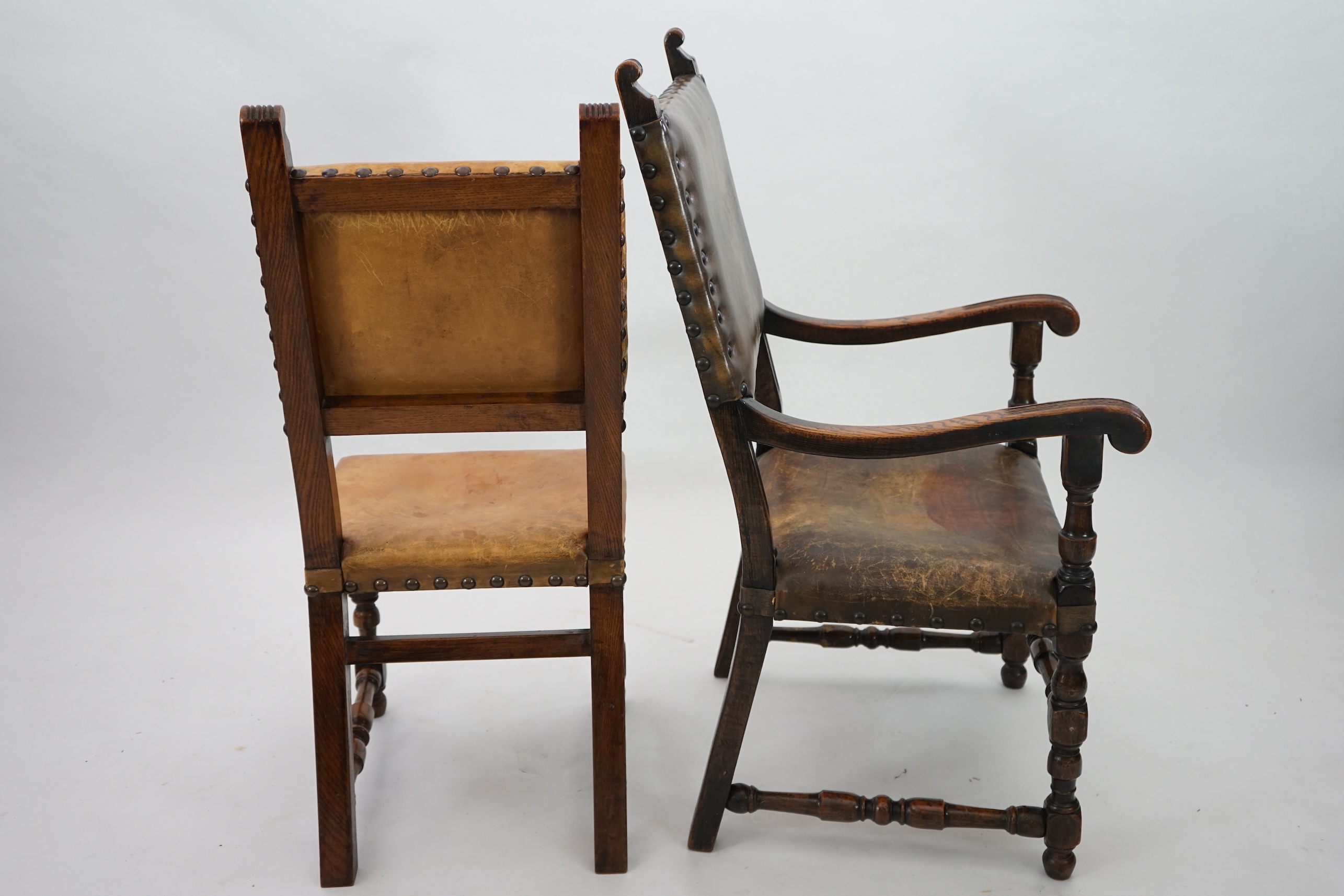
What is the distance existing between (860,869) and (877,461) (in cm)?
80

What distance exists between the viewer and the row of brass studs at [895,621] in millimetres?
1988

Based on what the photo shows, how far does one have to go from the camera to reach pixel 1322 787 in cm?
237

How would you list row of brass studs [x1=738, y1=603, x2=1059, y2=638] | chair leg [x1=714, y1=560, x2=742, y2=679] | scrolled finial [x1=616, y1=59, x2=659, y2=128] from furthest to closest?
chair leg [x1=714, y1=560, x2=742, y2=679] < row of brass studs [x1=738, y1=603, x2=1059, y2=638] < scrolled finial [x1=616, y1=59, x2=659, y2=128]

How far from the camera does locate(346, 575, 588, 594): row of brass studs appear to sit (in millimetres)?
2010

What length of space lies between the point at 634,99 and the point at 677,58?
0.65 meters

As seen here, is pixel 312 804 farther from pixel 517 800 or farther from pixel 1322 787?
pixel 1322 787

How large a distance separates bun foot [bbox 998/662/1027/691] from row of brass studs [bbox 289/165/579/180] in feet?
5.34

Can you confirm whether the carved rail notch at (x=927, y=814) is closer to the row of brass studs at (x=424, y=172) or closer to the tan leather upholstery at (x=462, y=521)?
the tan leather upholstery at (x=462, y=521)

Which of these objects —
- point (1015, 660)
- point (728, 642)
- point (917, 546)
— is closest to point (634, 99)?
point (917, 546)

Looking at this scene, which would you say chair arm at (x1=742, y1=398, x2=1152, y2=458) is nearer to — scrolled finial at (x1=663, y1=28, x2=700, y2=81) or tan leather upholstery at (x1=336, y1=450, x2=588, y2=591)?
tan leather upholstery at (x1=336, y1=450, x2=588, y2=591)

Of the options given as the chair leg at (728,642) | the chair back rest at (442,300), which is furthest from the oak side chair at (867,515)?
the chair leg at (728,642)

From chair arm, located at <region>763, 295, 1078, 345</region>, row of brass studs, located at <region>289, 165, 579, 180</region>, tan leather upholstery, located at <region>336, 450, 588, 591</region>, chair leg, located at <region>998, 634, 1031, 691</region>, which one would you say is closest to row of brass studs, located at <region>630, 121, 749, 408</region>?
row of brass studs, located at <region>289, 165, 579, 180</region>

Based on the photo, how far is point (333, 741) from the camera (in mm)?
2068

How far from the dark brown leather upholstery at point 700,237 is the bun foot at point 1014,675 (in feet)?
3.44
